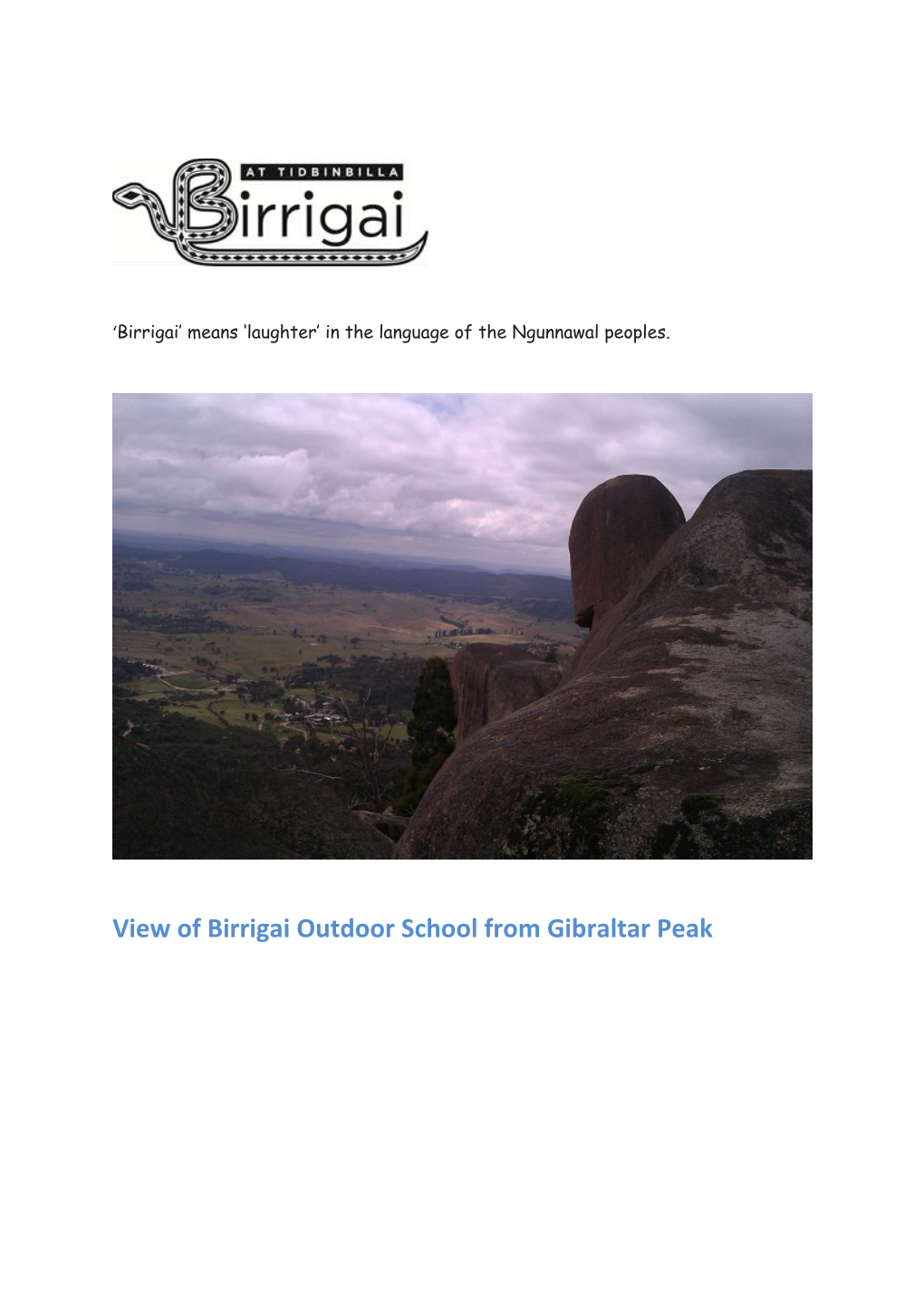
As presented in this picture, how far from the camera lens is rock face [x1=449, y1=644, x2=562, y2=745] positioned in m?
18.1

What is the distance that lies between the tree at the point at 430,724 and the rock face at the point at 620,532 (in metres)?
9.32

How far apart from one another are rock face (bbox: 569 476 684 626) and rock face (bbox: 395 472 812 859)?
17.6ft

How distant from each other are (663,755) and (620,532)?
1067 cm

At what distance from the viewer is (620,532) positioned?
640 inches

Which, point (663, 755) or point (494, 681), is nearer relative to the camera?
point (663, 755)

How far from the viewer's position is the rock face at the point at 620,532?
1592 cm

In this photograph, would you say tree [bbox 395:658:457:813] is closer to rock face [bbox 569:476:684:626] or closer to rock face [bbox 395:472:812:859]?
rock face [bbox 569:476:684:626]
